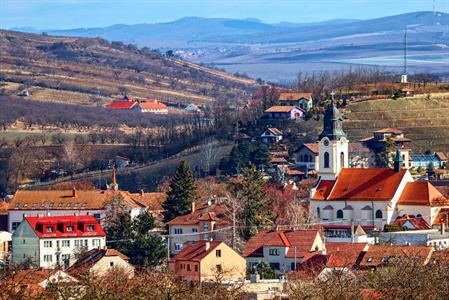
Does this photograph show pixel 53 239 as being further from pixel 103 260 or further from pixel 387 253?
pixel 387 253

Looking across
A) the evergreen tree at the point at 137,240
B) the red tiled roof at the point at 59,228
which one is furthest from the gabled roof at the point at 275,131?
the red tiled roof at the point at 59,228

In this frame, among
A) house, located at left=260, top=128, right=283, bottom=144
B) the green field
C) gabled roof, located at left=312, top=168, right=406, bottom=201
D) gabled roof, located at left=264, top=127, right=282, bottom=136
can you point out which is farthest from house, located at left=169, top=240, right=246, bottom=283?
gabled roof, located at left=264, top=127, right=282, bottom=136

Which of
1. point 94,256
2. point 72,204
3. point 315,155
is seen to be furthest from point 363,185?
point 94,256

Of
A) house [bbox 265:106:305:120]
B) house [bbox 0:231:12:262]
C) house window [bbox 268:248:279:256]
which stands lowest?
house [bbox 0:231:12:262]

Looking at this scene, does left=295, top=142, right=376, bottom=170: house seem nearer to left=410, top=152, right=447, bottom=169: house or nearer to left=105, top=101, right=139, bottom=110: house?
left=410, top=152, right=447, bottom=169: house

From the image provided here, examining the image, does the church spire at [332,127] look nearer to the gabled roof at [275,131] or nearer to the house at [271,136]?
the house at [271,136]

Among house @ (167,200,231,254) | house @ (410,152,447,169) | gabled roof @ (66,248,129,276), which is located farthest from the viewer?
house @ (410,152,447,169)
